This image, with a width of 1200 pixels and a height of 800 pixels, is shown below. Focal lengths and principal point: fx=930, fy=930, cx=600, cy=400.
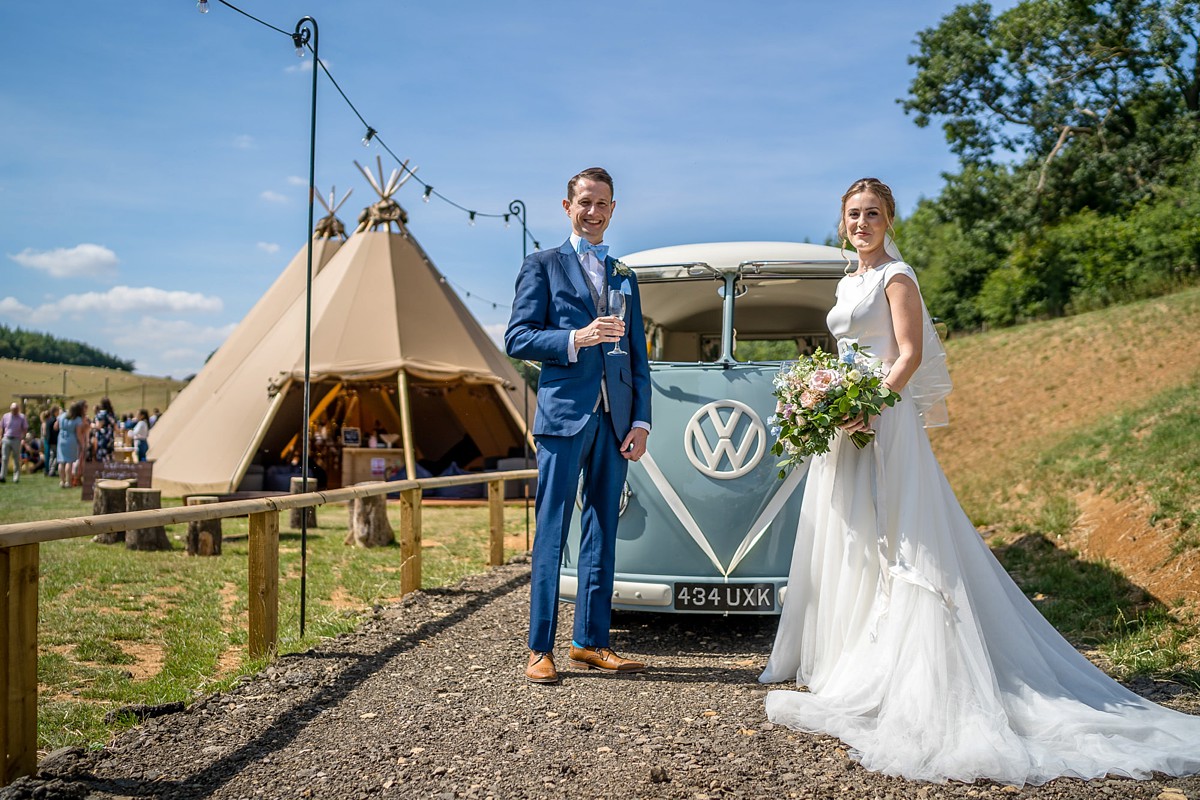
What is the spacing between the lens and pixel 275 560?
15.8 ft

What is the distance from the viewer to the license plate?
481cm

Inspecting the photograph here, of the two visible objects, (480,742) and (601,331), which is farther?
(601,331)

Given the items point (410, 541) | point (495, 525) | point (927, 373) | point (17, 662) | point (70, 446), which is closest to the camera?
point (17, 662)

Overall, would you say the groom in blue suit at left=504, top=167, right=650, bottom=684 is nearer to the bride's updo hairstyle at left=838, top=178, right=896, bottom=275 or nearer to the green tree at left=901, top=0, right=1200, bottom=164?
the bride's updo hairstyle at left=838, top=178, right=896, bottom=275

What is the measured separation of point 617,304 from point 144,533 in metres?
7.05

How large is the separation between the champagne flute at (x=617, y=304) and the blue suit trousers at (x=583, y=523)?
0.35m

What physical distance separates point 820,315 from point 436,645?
3355mm

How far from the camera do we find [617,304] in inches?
176

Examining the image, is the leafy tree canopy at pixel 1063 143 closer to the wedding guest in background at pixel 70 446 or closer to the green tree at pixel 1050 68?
the green tree at pixel 1050 68

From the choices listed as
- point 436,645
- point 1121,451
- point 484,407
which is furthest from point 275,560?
point 484,407

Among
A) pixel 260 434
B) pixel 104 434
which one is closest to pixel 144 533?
pixel 260 434

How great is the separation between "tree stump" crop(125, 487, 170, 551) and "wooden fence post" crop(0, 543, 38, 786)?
6.60 metres

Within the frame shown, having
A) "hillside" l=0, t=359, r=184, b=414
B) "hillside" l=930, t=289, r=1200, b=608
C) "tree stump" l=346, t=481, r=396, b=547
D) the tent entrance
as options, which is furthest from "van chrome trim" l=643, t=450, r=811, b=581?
"hillside" l=0, t=359, r=184, b=414

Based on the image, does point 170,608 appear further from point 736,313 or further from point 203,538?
point 736,313
